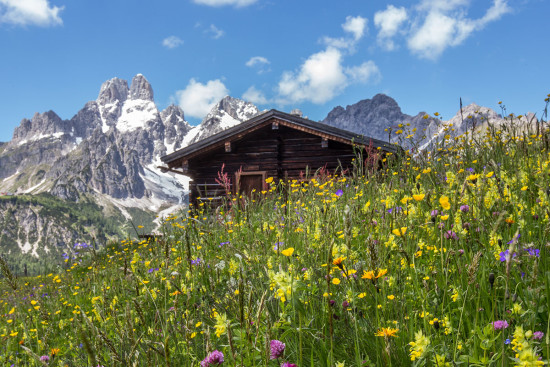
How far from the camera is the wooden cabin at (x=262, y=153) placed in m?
17.1

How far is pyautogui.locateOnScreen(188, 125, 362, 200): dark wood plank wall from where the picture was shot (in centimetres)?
1742

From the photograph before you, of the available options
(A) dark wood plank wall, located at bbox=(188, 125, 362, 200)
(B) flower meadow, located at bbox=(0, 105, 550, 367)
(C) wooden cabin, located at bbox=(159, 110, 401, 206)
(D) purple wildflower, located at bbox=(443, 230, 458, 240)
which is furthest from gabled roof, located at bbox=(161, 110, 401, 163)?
(D) purple wildflower, located at bbox=(443, 230, 458, 240)

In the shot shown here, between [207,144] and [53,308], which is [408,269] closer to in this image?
[53,308]

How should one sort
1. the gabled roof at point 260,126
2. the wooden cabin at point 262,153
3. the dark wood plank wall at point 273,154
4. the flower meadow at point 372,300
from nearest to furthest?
the flower meadow at point 372,300
the gabled roof at point 260,126
the wooden cabin at point 262,153
the dark wood plank wall at point 273,154

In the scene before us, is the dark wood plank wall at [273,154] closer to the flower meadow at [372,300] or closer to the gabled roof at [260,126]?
the gabled roof at [260,126]

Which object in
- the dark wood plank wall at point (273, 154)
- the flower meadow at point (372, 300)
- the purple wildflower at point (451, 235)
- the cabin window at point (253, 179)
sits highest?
the dark wood plank wall at point (273, 154)

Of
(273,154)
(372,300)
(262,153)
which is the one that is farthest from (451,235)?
(262,153)

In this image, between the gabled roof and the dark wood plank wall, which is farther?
the dark wood plank wall

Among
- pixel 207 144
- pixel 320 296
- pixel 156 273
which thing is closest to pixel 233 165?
pixel 207 144

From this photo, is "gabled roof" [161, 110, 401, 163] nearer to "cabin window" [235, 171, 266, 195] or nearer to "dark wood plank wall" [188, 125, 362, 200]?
"dark wood plank wall" [188, 125, 362, 200]

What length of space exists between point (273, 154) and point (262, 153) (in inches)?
21.3

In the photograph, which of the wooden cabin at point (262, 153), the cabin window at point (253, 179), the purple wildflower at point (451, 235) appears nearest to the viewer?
the purple wildflower at point (451, 235)

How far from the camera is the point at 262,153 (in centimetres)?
1795

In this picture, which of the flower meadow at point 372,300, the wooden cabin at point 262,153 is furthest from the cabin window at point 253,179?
the flower meadow at point 372,300
